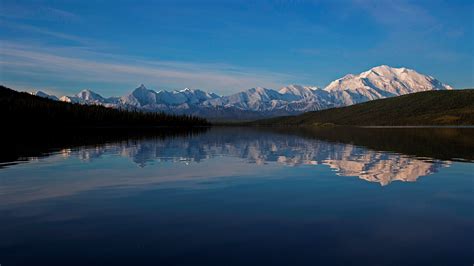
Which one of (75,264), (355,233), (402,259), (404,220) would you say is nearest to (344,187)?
(404,220)

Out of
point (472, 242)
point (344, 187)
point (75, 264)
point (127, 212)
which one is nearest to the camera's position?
point (75, 264)

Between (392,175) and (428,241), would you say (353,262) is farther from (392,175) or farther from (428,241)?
(392,175)

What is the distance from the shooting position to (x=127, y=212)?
23.0m

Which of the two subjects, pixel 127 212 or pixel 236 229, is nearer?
pixel 236 229

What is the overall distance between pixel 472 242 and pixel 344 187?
14640mm

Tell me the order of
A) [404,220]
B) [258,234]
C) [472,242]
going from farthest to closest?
[404,220]
[258,234]
[472,242]

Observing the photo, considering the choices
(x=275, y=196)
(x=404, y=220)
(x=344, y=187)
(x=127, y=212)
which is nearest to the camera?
Answer: (x=404, y=220)

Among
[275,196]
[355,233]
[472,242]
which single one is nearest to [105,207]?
[275,196]

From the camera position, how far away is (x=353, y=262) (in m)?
15.0

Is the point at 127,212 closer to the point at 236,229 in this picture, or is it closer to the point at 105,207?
the point at 105,207

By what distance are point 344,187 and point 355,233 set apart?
13.4 m

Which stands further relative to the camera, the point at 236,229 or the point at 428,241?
the point at 236,229

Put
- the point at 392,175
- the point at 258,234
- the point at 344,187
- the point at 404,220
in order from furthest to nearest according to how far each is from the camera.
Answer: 1. the point at 392,175
2. the point at 344,187
3. the point at 404,220
4. the point at 258,234

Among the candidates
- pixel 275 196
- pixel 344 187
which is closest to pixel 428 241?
pixel 275 196
